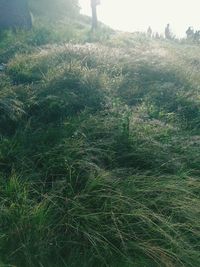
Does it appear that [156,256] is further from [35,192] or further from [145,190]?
[35,192]

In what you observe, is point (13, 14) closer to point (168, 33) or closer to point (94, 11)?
point (94, 11)

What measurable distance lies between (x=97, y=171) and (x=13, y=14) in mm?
13142

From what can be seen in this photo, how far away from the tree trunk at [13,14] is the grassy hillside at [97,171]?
27.8 feet

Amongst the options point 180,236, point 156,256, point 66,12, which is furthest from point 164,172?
point 66,12

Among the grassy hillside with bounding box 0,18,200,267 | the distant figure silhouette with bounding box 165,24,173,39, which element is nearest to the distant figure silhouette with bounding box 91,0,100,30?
the distant figure silhouette with bounding box 165,24,173,39

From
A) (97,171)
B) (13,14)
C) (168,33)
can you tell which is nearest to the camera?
(97,171)

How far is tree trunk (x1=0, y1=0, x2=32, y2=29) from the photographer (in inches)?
633

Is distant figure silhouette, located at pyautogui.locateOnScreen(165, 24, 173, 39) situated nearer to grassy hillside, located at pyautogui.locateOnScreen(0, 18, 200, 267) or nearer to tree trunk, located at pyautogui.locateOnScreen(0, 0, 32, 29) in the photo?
tree trunk, located at pyautogui.locateOnScreen(0, 0, 32, 29)

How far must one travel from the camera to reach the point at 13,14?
16.2m

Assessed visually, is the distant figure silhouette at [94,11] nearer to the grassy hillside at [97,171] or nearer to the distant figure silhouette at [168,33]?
the distant figure silhouette at [168,33]

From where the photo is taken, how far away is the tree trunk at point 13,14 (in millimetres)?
16078

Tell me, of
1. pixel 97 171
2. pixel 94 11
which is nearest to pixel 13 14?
pixel 94 11

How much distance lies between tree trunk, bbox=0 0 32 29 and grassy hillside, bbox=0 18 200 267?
334 inches

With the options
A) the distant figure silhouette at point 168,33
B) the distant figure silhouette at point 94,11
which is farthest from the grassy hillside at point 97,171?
the distant figure silhouette at point 168,33
